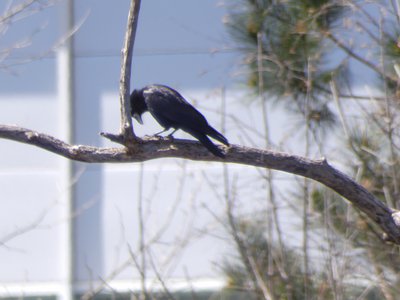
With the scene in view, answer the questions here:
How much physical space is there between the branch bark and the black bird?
0.89 ft

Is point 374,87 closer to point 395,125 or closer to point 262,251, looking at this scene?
point 395,125

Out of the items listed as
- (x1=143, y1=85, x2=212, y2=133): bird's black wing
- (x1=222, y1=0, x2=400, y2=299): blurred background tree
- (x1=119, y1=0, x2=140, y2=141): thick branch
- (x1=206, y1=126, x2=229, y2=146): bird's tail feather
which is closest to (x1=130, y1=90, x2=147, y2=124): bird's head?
(x1=143, y1=85, x2=212, y2=133): bird's black wing

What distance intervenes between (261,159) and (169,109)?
2.59 feet

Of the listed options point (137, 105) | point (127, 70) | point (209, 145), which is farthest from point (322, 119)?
point (127, 70)

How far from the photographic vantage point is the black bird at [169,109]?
13.2 ft

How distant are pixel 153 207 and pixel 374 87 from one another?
1512 millimetres

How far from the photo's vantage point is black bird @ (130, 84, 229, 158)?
4.02 metres

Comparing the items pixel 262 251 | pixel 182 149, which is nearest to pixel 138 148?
pixel 182 149

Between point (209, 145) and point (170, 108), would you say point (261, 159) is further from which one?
point (170, 108)

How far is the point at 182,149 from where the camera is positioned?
365cm

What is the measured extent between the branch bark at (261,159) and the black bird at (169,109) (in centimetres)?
27

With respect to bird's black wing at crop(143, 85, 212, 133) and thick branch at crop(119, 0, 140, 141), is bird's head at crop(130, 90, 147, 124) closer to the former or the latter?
bird's black wing at crop(143, 85, 212, 133)

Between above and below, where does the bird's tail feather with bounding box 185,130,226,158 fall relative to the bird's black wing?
below

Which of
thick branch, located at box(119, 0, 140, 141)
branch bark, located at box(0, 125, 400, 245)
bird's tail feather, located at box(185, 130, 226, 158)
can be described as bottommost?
branch bark, located at box(0, 125, 400, 245)
